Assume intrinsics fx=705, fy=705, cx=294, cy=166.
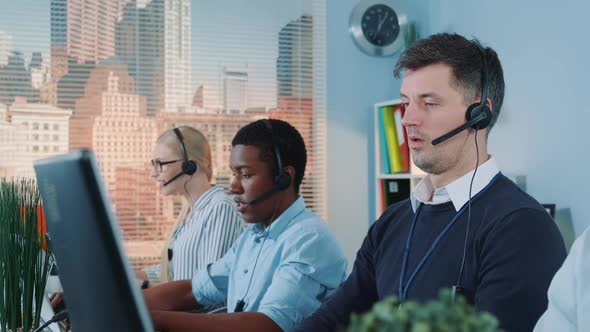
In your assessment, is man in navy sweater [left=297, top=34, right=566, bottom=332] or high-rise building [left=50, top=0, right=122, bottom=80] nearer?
man in navy sweater [left=297, top=34, right=566, bottom=332]

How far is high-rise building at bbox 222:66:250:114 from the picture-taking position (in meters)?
3.95

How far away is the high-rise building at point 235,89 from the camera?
3.95 meters

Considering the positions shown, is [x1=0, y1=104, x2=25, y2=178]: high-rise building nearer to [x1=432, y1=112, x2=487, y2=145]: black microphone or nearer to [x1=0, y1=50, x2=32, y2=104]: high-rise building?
[x1=0, y1=50, x2=32, y2=104]: high-rise building

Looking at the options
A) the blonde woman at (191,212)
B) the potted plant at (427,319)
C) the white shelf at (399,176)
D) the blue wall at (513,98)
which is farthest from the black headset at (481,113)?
the white shelf at (399,176)

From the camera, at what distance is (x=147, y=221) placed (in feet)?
12.4

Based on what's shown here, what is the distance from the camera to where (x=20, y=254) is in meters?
1.31

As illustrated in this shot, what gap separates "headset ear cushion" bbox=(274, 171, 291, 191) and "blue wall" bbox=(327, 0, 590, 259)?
128 centimetres

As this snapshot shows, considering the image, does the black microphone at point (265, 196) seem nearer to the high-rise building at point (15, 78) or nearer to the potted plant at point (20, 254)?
the potted plant at point (20, 254)

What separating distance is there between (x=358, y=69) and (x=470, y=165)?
8.79 ft

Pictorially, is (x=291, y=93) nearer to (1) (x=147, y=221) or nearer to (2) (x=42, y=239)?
(1) (x=147, y=221)

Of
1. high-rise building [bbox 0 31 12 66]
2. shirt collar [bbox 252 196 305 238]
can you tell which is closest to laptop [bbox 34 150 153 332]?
shirt collar [bbox 252 196 305 238]

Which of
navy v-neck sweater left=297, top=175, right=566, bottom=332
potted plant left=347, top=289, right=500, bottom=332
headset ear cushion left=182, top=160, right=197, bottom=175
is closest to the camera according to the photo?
potted plant left=347, top=289, right=500, bottom=332

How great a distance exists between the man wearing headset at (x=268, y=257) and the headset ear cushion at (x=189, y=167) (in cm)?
70

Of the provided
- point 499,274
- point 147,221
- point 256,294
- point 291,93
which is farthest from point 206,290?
point 291,93
